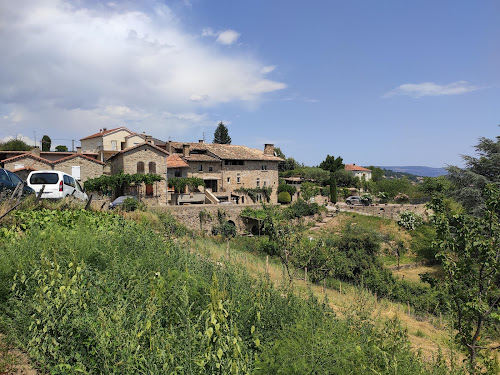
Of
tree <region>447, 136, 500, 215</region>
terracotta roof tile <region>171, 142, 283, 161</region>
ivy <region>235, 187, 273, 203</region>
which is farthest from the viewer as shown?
ivy <region>235, 187, 273, 203</region>

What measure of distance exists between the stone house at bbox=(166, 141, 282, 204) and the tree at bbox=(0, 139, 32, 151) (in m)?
25.2

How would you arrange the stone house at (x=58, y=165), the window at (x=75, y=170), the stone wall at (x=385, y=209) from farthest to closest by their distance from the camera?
the stone wall at (x=385, y=209) < the window at (x=75, y=170) < the stone house at (x=58, y=165)

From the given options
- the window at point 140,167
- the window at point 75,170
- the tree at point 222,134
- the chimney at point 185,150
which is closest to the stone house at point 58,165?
the window at point 75,170

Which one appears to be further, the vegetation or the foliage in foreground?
the vegetation

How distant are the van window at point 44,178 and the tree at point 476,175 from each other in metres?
22.0

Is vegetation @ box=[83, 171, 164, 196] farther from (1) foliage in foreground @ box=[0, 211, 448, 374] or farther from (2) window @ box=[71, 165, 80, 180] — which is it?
(1) foliage in foreground @ box=[0, 211, 448, 374]

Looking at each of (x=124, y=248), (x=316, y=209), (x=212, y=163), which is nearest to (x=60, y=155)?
(x=212, y=163)

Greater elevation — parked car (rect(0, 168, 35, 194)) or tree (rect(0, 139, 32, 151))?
tree (rect(0, 139, 32, 151))

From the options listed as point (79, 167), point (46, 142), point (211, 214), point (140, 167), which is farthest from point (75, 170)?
point (46, 142)

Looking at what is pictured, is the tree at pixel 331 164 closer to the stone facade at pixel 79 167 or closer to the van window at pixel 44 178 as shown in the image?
the stone facade at pixel 79 167

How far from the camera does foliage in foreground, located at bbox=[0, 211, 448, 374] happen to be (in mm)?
2875

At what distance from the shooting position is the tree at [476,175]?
20328 millimetres

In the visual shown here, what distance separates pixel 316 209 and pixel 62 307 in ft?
110

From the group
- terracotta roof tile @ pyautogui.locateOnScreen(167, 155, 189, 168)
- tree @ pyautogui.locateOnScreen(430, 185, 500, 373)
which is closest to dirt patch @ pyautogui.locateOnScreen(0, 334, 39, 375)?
tree @ pyautogui.locateOnScreen(430, 185, 500, 373)
